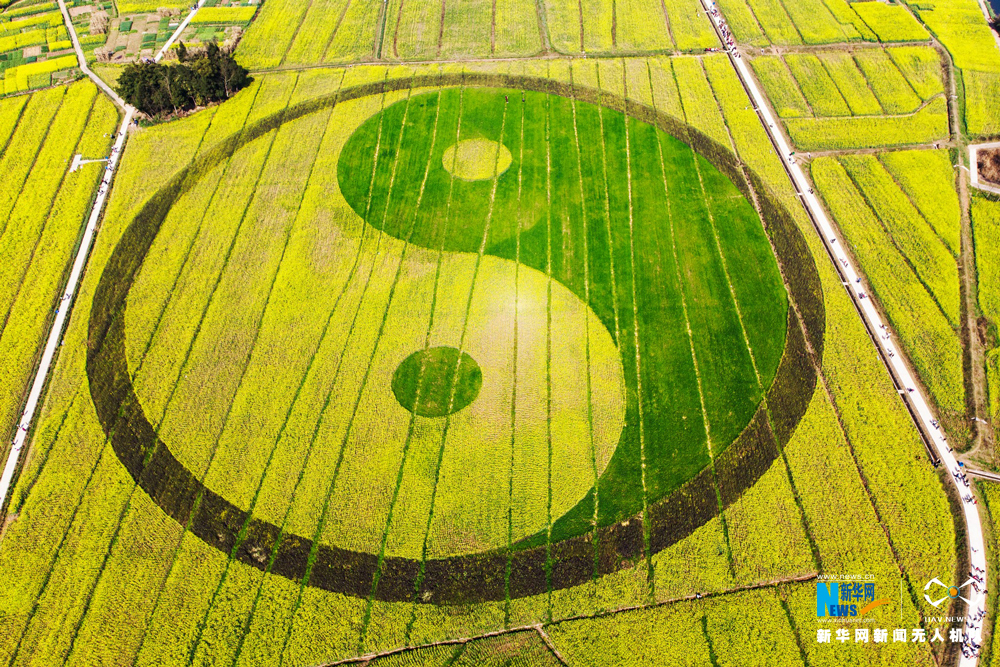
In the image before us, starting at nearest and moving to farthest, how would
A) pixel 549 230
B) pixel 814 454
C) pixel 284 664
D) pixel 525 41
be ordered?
pixel 284 664, pixel 814 454, pixel 549 230, pixel 525 41

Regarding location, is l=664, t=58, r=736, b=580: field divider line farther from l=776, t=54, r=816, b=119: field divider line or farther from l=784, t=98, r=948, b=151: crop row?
l=776, t=54, r=816, b=119: field divider line

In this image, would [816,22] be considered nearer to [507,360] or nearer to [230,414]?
[507,360]

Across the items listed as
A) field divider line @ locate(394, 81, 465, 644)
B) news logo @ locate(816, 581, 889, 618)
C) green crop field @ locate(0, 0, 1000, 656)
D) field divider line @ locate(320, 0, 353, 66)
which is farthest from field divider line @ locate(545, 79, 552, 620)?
field divider line @ locate(320, 0, 353, 66)

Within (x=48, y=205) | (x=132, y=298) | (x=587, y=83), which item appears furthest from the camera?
(x=587, y=83)

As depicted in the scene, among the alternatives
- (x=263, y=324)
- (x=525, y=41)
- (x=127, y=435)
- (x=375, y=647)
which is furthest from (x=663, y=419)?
(x=525, y=41)

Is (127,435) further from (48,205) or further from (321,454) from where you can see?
(48,205)

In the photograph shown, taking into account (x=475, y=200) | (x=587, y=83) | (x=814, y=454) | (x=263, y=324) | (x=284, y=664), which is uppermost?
(x=587, y=83)
